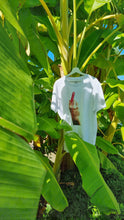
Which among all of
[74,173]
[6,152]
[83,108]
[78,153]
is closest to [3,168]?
[6,152]

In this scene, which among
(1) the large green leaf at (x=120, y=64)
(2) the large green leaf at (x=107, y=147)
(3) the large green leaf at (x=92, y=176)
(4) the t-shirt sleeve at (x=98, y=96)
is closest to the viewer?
(3) the large green leaf at (x=92, y=176)

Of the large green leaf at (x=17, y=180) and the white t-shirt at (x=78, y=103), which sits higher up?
the white t-shirt at (x=78, y=103)

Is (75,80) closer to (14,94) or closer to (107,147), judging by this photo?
(107,147)

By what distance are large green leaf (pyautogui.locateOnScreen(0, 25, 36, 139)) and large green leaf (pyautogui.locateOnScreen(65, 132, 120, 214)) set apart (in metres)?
0.74

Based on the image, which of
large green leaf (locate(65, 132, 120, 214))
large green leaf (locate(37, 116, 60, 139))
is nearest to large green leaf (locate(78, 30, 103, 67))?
large green leaf (locate(37, 116, 60, 139))

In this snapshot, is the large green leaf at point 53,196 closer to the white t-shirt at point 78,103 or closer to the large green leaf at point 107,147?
the white t-shirt at point 78,103

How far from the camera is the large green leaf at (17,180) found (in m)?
0.10

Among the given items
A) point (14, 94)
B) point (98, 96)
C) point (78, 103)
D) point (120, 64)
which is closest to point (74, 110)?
point (78, 103)

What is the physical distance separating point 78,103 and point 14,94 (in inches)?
37.5

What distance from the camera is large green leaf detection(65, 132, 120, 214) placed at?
0.75m

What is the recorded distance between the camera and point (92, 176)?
2.62 ft

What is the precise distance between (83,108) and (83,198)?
768mm

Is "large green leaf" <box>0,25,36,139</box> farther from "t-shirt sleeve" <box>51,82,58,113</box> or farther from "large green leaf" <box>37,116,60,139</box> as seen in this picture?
"t-shirt sleeve" <box>51,82,58,113</box>

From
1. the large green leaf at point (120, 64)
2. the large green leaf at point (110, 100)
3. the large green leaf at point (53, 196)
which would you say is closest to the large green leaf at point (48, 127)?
the large green leaf at point (53, 196)
